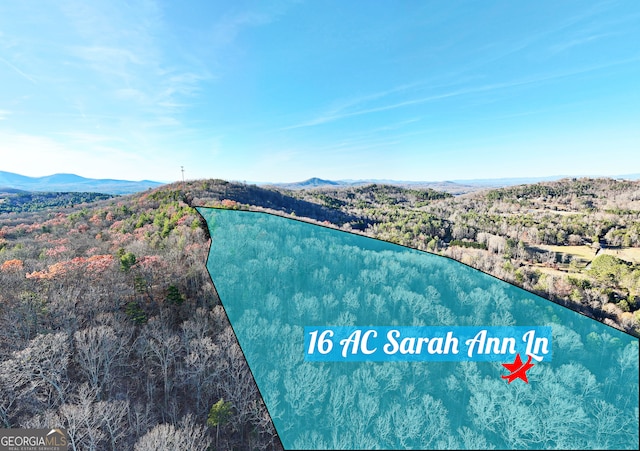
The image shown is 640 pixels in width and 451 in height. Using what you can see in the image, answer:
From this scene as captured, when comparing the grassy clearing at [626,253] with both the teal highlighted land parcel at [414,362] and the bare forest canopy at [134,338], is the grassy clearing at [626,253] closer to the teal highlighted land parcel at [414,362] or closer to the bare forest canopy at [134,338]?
the bare forest canopy at [134,338]

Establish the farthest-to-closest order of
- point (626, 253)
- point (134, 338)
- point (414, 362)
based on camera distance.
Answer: point (626, 253)
point (134, 338)
point (414, 362)

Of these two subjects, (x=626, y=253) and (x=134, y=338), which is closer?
(x=134, y=338)

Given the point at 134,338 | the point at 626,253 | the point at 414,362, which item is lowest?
the point at 626,253

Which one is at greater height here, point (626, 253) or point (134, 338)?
point (134, 338)

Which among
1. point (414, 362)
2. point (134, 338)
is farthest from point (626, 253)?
point (134, 338)

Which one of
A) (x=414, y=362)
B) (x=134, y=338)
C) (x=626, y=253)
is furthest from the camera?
(x=626, y=253)

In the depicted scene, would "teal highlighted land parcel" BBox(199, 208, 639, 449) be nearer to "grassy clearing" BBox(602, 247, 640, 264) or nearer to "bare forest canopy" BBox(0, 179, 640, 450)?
"bare forest canopy" BBox(0, 179, 640, 450)

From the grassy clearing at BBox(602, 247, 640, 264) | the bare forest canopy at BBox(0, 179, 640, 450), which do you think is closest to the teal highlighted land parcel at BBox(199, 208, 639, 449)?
the bare forest canopy at BBox(0, 179, 640, 450)

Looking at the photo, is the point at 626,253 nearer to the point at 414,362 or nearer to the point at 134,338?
the point at 414,362

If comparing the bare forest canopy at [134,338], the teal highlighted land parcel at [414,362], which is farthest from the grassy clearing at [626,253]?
the teal highlighted land parcel at [414,362]
